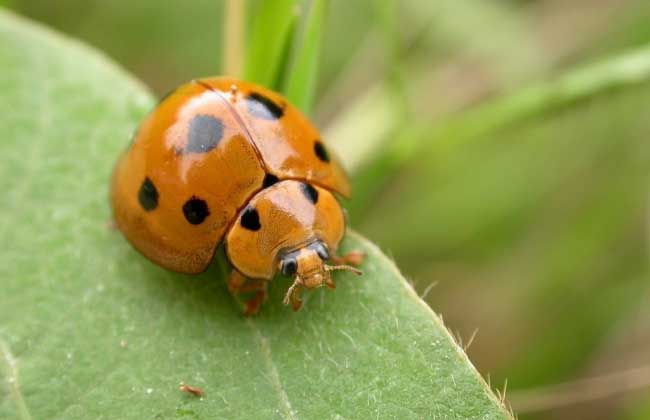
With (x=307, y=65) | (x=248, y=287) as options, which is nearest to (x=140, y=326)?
(x=248, y=287)

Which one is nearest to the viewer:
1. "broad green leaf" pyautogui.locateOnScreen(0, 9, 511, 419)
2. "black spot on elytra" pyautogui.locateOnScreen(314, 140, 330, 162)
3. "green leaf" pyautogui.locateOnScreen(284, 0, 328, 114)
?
"broad green leaf" pyautogui.locateOnScreen(0, 9, 511, 419)

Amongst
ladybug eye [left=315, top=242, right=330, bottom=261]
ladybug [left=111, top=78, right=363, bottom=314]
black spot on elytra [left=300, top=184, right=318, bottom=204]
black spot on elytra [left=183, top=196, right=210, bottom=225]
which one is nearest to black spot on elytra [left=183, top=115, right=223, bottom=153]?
ladybug [left=111, top=78, right=363, bottom=314]

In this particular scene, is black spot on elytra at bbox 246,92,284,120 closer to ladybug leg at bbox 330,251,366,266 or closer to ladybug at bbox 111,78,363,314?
ladybug at bbox 111,78,363,314

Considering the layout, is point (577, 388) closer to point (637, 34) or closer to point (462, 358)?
point (462, 358)

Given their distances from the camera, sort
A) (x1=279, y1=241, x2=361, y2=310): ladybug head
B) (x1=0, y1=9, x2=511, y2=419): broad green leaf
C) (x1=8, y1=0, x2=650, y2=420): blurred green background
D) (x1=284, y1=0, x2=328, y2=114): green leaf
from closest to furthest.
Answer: (x1=0, y1=9, x2=511, y2=419): broad green leaf
(x1=279, y1=241, x2=361, y2=310): ladybug head
(x1=284, y1=0, x2=328, y2=114): green leaf
(x1=8, y1=0, x2=650, y2=420): blurred green background

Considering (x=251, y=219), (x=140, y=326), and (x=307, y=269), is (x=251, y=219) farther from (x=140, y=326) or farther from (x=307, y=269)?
(x=140, y=326)

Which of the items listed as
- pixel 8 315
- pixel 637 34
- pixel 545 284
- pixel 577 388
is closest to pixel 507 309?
pixel 545 284
